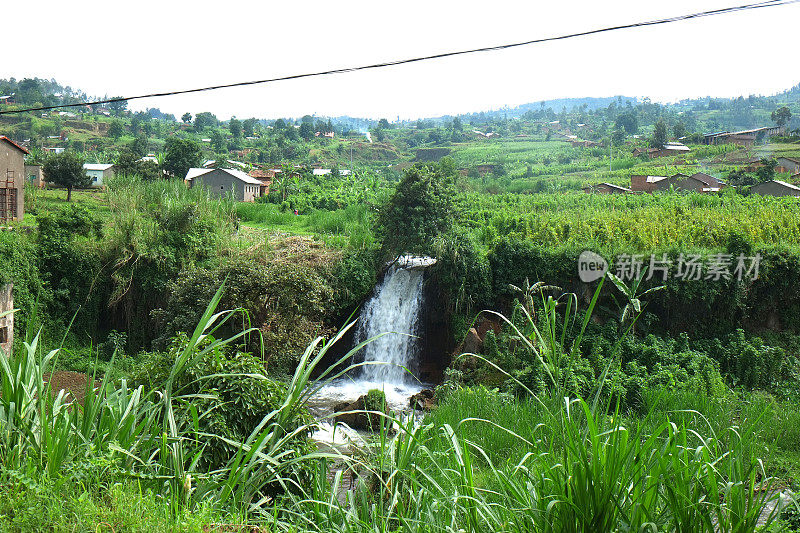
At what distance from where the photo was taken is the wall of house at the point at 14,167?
15.9m

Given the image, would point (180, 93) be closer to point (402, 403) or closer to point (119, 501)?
point (119, 501)

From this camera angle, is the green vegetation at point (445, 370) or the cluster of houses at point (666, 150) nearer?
the green vegetation at point (445, 370)

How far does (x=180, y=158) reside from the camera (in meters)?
28.1

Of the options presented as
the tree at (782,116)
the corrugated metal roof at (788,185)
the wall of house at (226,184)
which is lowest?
the wall of house at (226,184)

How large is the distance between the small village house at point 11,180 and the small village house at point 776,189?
816 inches

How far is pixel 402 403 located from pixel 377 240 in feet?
12.5

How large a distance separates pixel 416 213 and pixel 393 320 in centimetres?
216

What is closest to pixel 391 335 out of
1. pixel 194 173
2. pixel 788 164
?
pixel 788 164

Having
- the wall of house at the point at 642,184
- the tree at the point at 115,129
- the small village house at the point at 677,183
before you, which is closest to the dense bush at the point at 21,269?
the small village house at the point at 677,183

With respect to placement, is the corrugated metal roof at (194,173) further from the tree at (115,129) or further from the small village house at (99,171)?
the tree at (115,129)

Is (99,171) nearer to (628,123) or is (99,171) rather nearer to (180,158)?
(180,158)

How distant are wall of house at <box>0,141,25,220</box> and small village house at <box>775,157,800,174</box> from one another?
2323cm

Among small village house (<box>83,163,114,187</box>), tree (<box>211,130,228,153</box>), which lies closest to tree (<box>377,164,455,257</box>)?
small village house (<box>83,163,114,187</box>)

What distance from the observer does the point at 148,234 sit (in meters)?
12.9
